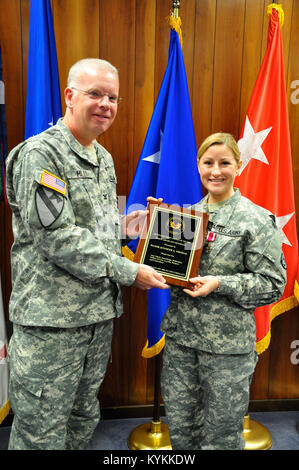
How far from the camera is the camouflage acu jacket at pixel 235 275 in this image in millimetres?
1344

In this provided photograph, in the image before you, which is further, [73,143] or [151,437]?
[151,437]

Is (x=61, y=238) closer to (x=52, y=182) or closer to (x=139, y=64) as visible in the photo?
(x=52, y=182)

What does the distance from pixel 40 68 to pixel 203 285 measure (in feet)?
4.29

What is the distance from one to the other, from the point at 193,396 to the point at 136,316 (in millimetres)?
864

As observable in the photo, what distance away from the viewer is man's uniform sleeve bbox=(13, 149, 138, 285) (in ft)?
3.77

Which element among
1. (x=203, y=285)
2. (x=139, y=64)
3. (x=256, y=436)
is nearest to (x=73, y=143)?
(x=203, y=285)

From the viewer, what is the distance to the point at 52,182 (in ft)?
3.83

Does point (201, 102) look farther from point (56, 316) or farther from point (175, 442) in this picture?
point (175, 442)

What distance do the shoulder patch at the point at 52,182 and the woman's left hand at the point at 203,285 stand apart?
0.55 m

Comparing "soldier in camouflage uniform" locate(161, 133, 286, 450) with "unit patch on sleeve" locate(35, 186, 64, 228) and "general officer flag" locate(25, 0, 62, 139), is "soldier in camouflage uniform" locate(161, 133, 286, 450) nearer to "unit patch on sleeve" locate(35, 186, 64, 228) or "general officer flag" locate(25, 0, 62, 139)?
"unit patch on sleeve" locate(35, 186, 64, 228)

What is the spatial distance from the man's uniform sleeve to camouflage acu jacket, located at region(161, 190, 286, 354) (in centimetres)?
40

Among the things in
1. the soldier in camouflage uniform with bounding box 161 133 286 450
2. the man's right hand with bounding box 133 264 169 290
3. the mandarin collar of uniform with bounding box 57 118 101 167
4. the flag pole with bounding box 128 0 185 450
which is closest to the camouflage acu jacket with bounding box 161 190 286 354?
the soldier in camouflage uniform with bounding box 161 133 286 450
